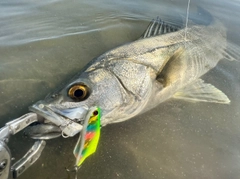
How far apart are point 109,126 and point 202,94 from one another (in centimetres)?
112

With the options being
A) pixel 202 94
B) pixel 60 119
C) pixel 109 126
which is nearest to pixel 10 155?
pixel 60 119

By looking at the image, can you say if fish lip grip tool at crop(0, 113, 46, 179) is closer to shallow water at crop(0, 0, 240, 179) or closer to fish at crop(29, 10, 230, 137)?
fish at crop(29, 10, 230, 137)

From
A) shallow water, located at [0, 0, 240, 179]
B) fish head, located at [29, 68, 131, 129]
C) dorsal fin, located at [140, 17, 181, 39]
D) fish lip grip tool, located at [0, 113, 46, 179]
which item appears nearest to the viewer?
fish lip grip tool, located at [0, 113, 46, 179]

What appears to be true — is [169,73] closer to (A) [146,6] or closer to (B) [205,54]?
(B) [205,54]

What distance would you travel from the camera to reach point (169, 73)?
2852 mm

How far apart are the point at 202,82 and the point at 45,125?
193cm

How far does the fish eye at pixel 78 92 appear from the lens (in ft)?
7.17

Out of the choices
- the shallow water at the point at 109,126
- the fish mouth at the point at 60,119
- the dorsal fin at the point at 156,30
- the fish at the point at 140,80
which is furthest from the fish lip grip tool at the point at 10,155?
the dorsal fin at the point at 156,30

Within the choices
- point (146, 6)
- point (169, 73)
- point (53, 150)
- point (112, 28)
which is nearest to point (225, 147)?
point (169, 73)

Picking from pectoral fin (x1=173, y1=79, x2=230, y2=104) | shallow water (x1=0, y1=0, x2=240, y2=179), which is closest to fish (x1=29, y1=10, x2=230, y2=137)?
pectoral fin (x1=173, y1=79, x2=230, y2=104)

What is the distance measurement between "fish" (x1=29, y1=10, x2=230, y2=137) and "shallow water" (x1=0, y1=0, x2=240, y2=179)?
0.16 metres

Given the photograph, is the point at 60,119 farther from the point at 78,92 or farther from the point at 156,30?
the point at 156,30

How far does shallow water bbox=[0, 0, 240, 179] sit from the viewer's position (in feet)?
7.23

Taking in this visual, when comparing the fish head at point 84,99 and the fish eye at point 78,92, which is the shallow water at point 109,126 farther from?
the fish eye at point 78,92
